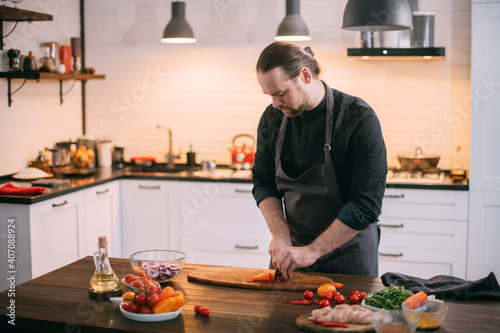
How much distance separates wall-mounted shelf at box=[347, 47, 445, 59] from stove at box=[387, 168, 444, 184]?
856mm

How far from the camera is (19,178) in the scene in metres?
4.55

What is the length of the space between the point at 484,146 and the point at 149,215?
2.54 metres

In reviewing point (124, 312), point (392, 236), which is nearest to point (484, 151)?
point (392, 236)

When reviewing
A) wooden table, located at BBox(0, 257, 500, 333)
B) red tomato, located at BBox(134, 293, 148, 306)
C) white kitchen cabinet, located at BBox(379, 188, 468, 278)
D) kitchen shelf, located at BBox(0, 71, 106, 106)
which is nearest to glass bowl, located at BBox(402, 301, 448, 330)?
wooden table, located at BBox(0, 257, 500, 333)

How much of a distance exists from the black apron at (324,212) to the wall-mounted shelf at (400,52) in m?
2.10

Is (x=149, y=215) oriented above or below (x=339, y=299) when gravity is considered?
below

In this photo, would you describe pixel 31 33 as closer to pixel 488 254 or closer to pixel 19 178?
pixel 19 178

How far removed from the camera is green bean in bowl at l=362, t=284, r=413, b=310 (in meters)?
1.96

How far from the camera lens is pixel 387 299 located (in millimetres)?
1976

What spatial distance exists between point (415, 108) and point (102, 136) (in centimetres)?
275

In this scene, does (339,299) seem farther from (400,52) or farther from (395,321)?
(400,52)

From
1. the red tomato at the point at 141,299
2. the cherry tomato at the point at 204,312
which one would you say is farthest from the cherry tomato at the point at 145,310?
the cherry tomato at the point at 204,312

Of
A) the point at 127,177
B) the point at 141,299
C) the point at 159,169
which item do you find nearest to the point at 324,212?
the point at 141,299

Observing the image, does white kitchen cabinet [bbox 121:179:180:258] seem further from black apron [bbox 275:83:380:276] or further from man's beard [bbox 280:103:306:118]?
man's beard [bbox 280:103:306:118]
